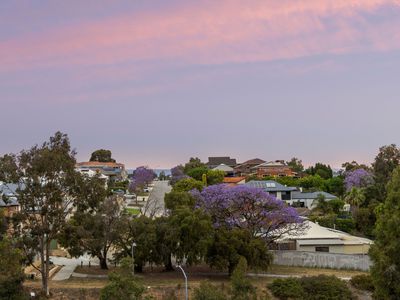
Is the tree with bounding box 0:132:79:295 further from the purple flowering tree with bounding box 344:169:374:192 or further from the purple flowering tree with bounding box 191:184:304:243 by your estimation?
the purple flowering tree with bounding box 344:169:374:192

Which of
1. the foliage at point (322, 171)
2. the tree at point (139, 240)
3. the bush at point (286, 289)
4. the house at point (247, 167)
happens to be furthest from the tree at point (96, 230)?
the house at point (247, 167)

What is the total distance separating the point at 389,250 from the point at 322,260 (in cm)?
Answer: 2051

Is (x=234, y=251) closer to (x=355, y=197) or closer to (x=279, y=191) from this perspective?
(x=355, y=197)

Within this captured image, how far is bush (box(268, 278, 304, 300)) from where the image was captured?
120 ft

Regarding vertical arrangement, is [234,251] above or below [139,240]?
below

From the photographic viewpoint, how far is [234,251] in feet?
131

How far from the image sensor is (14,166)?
33031 millimetres

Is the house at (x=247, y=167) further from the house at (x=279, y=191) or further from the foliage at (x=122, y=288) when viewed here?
the foliage at (x=122, y=288)

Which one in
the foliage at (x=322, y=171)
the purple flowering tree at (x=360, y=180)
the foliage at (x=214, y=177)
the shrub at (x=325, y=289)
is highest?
the foliage at (x=322, y=171)

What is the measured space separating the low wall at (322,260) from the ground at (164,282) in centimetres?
95

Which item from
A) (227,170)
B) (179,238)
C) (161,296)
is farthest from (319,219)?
(227,170)

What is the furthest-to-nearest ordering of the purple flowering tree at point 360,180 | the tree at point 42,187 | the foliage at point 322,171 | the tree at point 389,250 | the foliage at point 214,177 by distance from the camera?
the foliage at point 322,171
the foliage at point 214,177
the purple flowering tree at point 360,180
the tree at point 42,187
the tree at point 389,250

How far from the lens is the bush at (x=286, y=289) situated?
36.7 metres

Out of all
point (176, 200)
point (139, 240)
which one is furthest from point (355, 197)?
point (139, 240)
